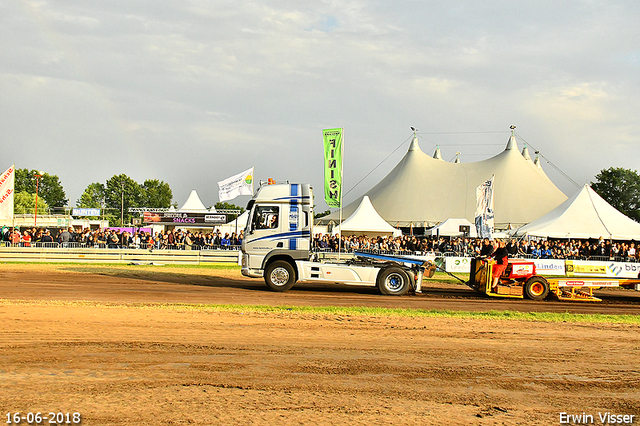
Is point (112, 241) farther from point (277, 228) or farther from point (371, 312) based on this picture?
point (371, 312)

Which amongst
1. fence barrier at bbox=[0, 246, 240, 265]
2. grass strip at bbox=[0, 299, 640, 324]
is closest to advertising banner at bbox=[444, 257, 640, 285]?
grass strip at bbox=[0, 299, 640, 324]

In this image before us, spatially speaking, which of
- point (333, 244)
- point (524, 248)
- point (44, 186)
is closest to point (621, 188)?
point (524, 248)

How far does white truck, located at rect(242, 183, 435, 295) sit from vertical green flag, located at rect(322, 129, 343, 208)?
754 cm

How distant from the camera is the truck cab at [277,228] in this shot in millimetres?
16141

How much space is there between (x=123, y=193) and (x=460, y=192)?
92618 mm

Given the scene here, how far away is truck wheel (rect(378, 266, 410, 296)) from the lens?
1602 cm

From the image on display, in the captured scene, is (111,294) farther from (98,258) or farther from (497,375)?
(98,258)

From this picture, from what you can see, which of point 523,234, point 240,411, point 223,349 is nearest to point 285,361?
point 223,349

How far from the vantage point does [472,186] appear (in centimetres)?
4828

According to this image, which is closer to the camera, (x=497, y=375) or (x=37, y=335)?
(x=497, y=375)

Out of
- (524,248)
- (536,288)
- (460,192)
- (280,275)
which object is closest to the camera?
(536,288)

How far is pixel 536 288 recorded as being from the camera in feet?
50.8

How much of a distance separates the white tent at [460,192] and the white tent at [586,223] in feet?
38.1

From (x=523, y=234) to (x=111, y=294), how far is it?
25462 millimetres
